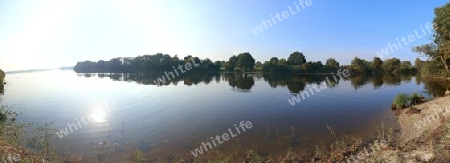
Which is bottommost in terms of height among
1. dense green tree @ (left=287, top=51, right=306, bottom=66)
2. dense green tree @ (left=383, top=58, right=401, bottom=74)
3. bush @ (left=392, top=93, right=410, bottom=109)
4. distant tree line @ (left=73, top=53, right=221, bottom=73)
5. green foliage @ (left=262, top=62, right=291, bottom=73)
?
bush @ (left=392, top=93, right=410, bottom=109)

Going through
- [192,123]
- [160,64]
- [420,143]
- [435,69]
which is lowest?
[420,143]

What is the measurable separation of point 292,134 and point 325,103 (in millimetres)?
13691

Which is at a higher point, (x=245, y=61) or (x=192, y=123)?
(x=245, y=61)

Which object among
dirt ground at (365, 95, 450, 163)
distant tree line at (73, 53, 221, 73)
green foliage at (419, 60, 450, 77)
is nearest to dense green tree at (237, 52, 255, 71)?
distant tree line at (73, 53, 221, 73)

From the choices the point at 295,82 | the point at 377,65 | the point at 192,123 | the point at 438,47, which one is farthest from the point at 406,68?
the point at 192,123

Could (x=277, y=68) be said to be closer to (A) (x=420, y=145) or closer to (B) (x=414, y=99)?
(B) (x=414, y=99)

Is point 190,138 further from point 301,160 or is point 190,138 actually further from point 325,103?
point 325,103

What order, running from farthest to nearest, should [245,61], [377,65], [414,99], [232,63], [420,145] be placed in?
[232,63]
[245,61]
[377,65]
[414,99]
[420,145]

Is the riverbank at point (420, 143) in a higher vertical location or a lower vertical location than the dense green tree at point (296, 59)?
lower

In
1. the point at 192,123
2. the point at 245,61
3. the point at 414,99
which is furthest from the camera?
the point at 245,61

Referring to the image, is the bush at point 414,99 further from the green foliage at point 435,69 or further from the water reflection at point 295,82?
the green foliage at point 435,69

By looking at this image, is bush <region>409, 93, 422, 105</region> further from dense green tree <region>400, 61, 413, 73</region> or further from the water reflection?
dense green tree <region>400, 61, 413, 73</region>

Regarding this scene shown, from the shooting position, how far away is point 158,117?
21047mm

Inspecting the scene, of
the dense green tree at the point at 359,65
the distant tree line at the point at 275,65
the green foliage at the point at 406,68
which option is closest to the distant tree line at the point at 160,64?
the distant tree line at the point at 275,65
